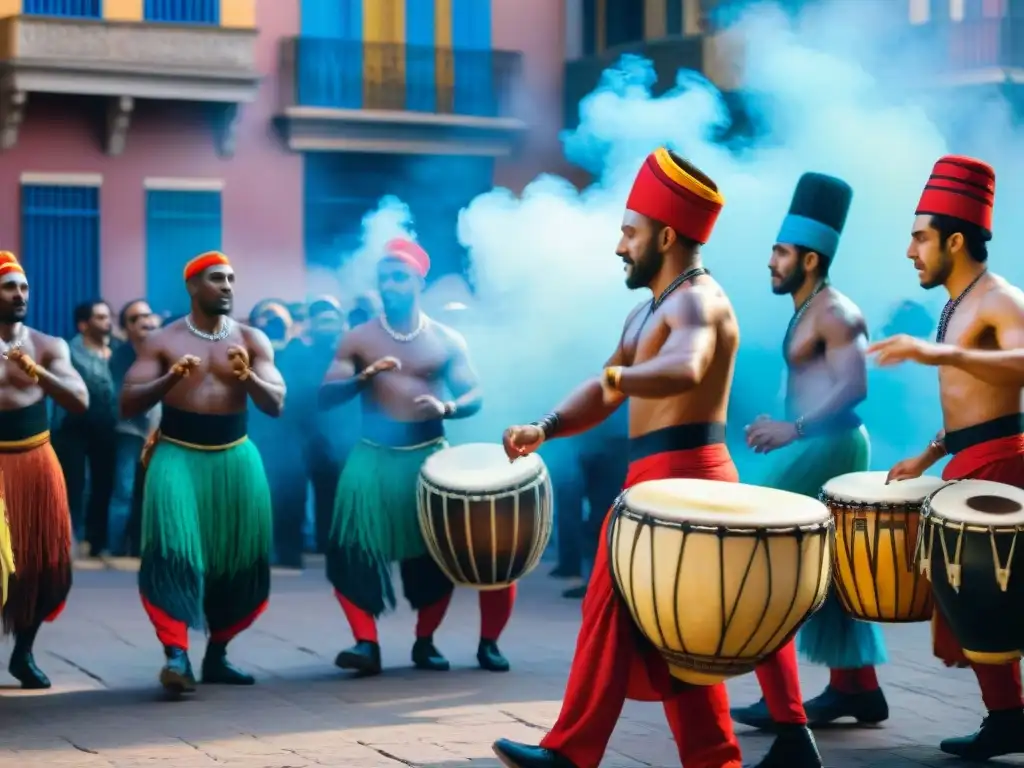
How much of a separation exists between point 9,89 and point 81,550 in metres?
6.96

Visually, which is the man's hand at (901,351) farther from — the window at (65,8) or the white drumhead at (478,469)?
the window at (65,8)

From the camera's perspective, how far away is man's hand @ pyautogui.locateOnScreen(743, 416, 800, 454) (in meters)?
7.16

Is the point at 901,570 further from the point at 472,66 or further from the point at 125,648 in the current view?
the point at 472,66

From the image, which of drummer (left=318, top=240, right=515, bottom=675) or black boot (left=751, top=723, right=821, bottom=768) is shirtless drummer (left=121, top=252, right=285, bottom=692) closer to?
drummer (left=318, top=240, right=515, bottom=675)

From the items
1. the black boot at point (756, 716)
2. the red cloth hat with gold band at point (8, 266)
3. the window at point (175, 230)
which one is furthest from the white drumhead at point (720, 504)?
the window at point (175, 230)

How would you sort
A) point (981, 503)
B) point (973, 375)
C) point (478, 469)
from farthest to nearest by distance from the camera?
1. point (478, 469)
2. point (973, 375)
3. point (981, 503)

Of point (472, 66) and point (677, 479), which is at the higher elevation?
point (472, 66)

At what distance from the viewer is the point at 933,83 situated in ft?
57.1

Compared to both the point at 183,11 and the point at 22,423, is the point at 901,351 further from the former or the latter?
the point at 183,11

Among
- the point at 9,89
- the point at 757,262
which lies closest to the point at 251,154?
the point at 9,89

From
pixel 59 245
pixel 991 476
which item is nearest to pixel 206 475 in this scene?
pixel 991 476

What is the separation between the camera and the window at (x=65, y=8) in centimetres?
1884

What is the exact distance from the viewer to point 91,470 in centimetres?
1261

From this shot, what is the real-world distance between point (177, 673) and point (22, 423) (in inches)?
48.1
